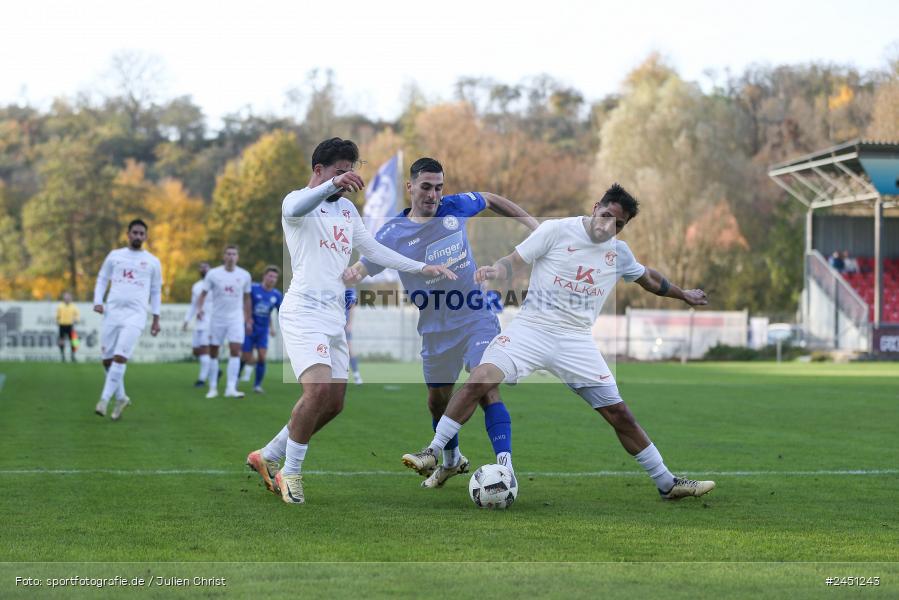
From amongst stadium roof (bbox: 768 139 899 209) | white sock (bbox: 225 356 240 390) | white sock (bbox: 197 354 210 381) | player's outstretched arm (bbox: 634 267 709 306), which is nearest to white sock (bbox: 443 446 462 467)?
player's outstretched arm (bbox: 634 267 709 306)

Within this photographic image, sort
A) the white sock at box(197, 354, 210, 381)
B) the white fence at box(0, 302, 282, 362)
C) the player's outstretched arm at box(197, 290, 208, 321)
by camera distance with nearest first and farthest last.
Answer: the player's outstretched arm at box(197, 290, 208, 321), the white sock at box(197, 354, 210, 381), the white fence at box(0, 302, 282, 362)

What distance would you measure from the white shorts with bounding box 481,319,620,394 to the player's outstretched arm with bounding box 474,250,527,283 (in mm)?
427

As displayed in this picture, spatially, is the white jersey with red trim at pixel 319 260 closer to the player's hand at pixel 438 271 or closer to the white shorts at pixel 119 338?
the player's hand at pixel 438 271

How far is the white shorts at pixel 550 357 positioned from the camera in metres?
7.75

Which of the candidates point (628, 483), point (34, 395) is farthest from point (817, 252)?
point (628, 483)

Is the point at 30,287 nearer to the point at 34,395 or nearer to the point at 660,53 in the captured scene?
the point at 660,53

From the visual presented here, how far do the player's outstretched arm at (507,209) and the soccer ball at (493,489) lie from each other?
1.92 metres

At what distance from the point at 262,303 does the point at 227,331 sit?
5.14 feet

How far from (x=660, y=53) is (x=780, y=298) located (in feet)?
56.7

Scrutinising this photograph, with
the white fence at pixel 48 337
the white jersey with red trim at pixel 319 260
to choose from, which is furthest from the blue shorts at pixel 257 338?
the white fence at pixel 48 337

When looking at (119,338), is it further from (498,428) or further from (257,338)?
(498,428)

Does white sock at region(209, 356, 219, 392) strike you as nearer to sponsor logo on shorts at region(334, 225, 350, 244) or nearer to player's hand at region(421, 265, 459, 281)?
sponsor logo on shorts at region(334, 225, 350, 244)

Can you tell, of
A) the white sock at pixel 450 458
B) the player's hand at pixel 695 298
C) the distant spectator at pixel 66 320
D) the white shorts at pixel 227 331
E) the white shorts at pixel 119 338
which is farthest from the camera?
the distant spectator at pixel 66 320

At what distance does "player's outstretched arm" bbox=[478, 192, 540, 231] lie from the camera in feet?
28.0
